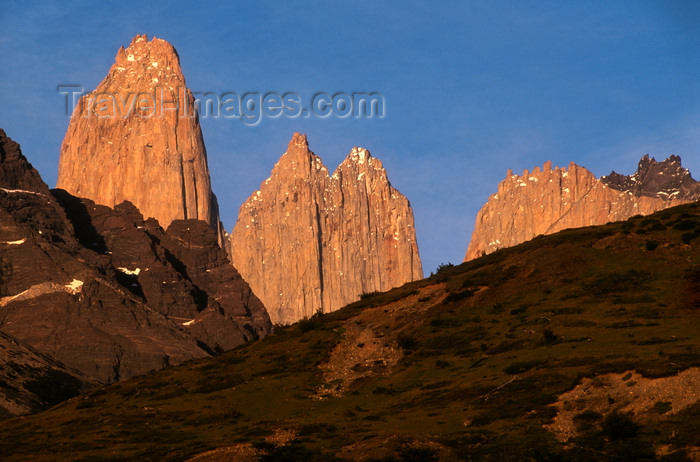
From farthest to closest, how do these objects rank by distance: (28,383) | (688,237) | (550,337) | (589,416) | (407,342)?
(28,383)
(688,237)
(407,342)
(550,337)
(589,416)

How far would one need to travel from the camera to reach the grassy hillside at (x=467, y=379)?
46438 mm

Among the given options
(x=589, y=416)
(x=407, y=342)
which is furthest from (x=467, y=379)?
(x=589, y=416)

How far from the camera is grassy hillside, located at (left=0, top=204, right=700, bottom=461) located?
152 feet

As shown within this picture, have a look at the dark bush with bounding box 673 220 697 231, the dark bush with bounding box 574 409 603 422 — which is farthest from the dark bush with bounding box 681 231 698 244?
the dark bush with bounding box 574 409 603 422

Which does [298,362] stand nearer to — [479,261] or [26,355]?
[479,261]

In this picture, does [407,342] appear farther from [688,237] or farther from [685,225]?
[685,225]

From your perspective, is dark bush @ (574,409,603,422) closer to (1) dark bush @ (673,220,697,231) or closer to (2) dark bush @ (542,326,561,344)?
(2) dark bush @ (542,326,561,344)

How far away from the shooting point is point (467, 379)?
60.4 metres

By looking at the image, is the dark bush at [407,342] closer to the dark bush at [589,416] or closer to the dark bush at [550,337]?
the dark bush at [550,337]

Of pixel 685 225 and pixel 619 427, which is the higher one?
pixel 685 225

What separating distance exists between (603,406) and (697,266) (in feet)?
91.3

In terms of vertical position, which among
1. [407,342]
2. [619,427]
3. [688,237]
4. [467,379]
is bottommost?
[619,427]

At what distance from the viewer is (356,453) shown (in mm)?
46344

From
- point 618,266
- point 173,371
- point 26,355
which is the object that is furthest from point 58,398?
point 618,266
